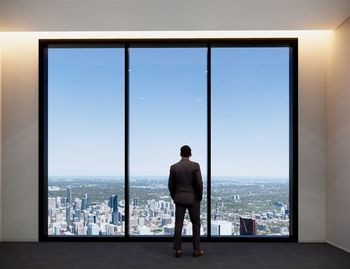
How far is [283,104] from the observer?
309 inches

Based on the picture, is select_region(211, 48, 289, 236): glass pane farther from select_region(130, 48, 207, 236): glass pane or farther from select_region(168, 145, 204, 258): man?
select_region(168, 145, 204, 258): man

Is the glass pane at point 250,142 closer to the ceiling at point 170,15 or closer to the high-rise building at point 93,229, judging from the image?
the ceiling at point 170,15

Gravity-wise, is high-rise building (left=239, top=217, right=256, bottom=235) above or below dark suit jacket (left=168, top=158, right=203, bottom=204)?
below

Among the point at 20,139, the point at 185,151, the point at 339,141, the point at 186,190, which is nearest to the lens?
the point at 186,190

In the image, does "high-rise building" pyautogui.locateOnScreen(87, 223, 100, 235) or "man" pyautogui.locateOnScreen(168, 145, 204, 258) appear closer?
"man" pyautogui.locateOnScreen(168, 145, 204, 258)

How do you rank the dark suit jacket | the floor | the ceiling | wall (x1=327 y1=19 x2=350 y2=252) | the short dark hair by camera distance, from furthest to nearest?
wall (x1=327 y1=19 x2=350 y2=252)
the short dark hair
the dark suit jacket
the ceiling
the floor

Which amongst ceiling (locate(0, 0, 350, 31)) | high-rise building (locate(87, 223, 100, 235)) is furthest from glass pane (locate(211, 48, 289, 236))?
high-rise building (locate(87, 223, 100, 235))

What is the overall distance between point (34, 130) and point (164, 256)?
10.4 ft

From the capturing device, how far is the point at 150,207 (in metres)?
7.83

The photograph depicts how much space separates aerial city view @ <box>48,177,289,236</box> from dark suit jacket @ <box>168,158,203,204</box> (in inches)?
53.4

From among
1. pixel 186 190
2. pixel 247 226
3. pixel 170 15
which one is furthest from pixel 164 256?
pixel 170 15

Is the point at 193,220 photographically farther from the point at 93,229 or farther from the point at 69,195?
the point at 69,195

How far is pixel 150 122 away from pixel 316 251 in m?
3.44

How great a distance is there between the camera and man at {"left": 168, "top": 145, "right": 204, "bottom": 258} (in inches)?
253
